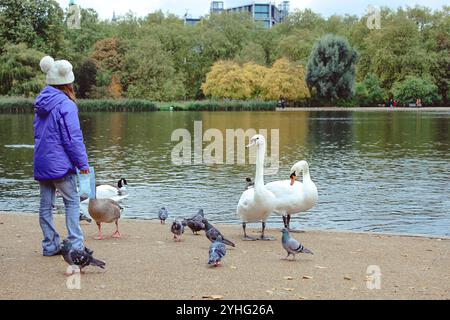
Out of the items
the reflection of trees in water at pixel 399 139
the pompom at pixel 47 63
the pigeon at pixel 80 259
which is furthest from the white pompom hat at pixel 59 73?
the reflection of trees in water at pixel 399 139

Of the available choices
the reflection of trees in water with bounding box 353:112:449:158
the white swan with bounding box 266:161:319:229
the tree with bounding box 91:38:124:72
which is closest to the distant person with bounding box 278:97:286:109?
the tree with bounding box 91:38:124:72

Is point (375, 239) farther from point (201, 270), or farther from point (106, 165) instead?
point (106, 165)

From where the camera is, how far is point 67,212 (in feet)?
26.0

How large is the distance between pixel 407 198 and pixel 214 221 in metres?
5.69

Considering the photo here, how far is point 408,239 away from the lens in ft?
34.2

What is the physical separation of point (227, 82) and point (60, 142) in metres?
78.9

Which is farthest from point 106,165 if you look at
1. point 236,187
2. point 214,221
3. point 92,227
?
point 92,227

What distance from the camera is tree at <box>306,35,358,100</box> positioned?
275 ft

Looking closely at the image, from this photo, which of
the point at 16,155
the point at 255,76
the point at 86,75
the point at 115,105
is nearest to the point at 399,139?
the point at 16,155

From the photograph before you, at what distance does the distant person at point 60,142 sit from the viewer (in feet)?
25.5

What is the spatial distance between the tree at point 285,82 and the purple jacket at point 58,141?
7758cm

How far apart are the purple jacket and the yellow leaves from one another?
77.6 m

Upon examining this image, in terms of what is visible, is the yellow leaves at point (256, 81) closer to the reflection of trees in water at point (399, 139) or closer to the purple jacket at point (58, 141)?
the reflection of trees in water at point (399, 139)

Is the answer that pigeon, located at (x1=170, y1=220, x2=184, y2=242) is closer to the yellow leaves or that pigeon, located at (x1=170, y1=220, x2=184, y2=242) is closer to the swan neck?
the swan neck
